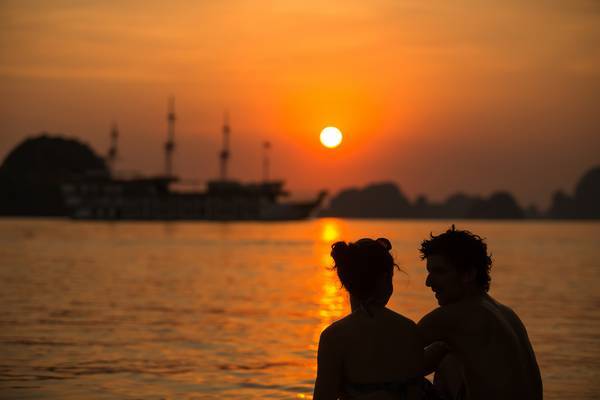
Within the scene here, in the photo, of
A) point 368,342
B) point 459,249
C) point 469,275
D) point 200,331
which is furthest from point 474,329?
point 200,331

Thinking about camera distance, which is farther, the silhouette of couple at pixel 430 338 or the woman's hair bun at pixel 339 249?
the silhouette of couple at pixel 430 338

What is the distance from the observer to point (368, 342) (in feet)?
15.0

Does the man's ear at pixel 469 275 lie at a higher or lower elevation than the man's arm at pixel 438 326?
higher

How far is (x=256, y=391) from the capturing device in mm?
13000

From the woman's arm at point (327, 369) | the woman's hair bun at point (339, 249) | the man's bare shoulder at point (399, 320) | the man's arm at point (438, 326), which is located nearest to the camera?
the woman's hair bun at point (339, 249)

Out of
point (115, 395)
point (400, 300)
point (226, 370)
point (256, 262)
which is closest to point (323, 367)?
point (115, 395)

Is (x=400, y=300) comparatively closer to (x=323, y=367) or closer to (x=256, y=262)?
(x=323, y=367)

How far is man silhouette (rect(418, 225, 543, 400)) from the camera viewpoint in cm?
480

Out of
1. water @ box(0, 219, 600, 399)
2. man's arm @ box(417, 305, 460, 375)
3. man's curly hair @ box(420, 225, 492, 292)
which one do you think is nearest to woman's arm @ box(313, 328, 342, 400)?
man's arm @ box(417, 305, 460, 375)

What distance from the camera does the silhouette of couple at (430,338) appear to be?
447cm

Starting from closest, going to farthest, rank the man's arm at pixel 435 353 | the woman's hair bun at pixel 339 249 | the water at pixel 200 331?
1. the woman's hair bun at pixel 339 249
2. the man's arm at pixel 435 353
3. the water at pixel 200 331

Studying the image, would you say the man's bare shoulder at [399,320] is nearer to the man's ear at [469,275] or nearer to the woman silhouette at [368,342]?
the woman silhouette at [368,342]

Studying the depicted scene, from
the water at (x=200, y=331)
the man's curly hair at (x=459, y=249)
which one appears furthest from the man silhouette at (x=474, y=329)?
the water at (x=200, y=331)

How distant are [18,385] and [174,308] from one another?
13.1 m
